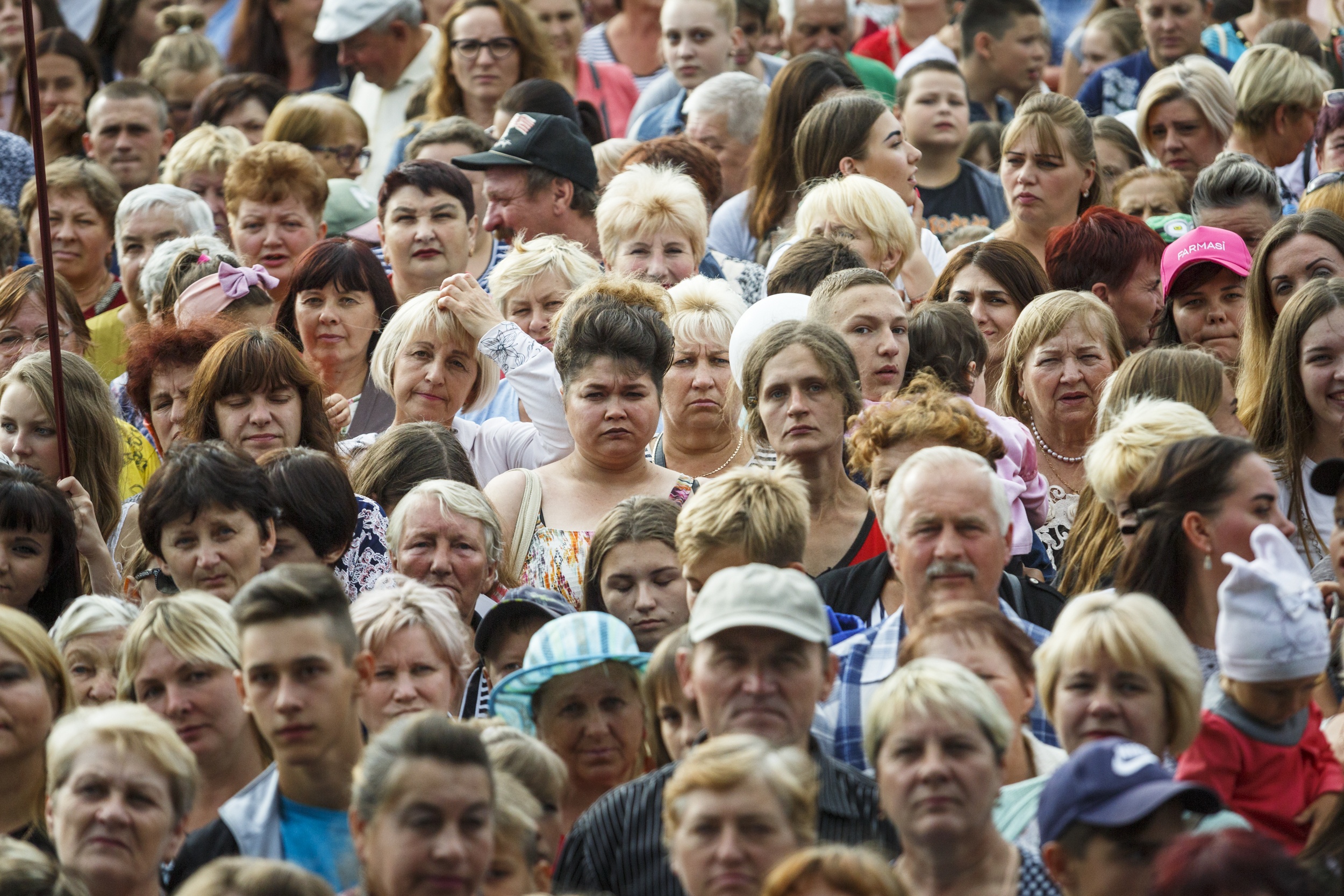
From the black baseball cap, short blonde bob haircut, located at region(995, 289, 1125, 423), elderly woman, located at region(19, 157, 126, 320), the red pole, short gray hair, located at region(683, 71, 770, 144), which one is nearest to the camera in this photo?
the red pole

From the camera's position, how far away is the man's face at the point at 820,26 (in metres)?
11.8

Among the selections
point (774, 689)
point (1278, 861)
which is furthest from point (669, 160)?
point (1278, 861)

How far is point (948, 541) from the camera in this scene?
17.4 feet

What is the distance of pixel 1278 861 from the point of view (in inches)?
142

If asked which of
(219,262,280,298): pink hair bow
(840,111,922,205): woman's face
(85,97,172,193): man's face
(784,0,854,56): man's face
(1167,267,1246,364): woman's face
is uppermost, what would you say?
(784,0,854,56): man's face

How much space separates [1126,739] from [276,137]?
264 inches

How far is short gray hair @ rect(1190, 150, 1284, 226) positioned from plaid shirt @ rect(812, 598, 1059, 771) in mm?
3280

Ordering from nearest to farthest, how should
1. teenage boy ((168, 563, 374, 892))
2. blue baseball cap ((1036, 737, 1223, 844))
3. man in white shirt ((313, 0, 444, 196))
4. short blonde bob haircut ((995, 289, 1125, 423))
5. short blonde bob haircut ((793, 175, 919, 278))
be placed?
blue baseball cap ((1036, 737, 1223, 844))
teenage boy ((168, 563, 374, 892))
short blonde bob haircut ((995, 289, 1125, 423))
short blonde bob haircut ((793, 175, 919, 278))
man in white shirt ((313, 0, 444, 196))

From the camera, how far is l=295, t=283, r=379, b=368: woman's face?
314 inches

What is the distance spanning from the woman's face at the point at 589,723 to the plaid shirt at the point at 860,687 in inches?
22.3

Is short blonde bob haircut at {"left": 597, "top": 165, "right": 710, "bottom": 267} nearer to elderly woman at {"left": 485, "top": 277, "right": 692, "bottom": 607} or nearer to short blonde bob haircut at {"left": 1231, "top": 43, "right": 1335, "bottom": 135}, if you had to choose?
elderly woman at {"left": 485, "top": 277, "right": 692, "bottom": 607}

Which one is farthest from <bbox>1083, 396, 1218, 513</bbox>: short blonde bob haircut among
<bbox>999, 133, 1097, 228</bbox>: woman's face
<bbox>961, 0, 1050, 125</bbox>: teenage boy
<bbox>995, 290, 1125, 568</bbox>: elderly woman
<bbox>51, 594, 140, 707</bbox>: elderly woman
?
<bbox>961, 0, 1050, 125</bbox>: teenage boy

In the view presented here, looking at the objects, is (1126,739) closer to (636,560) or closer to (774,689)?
(774,689)

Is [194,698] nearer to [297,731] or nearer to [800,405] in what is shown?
[297,731]
